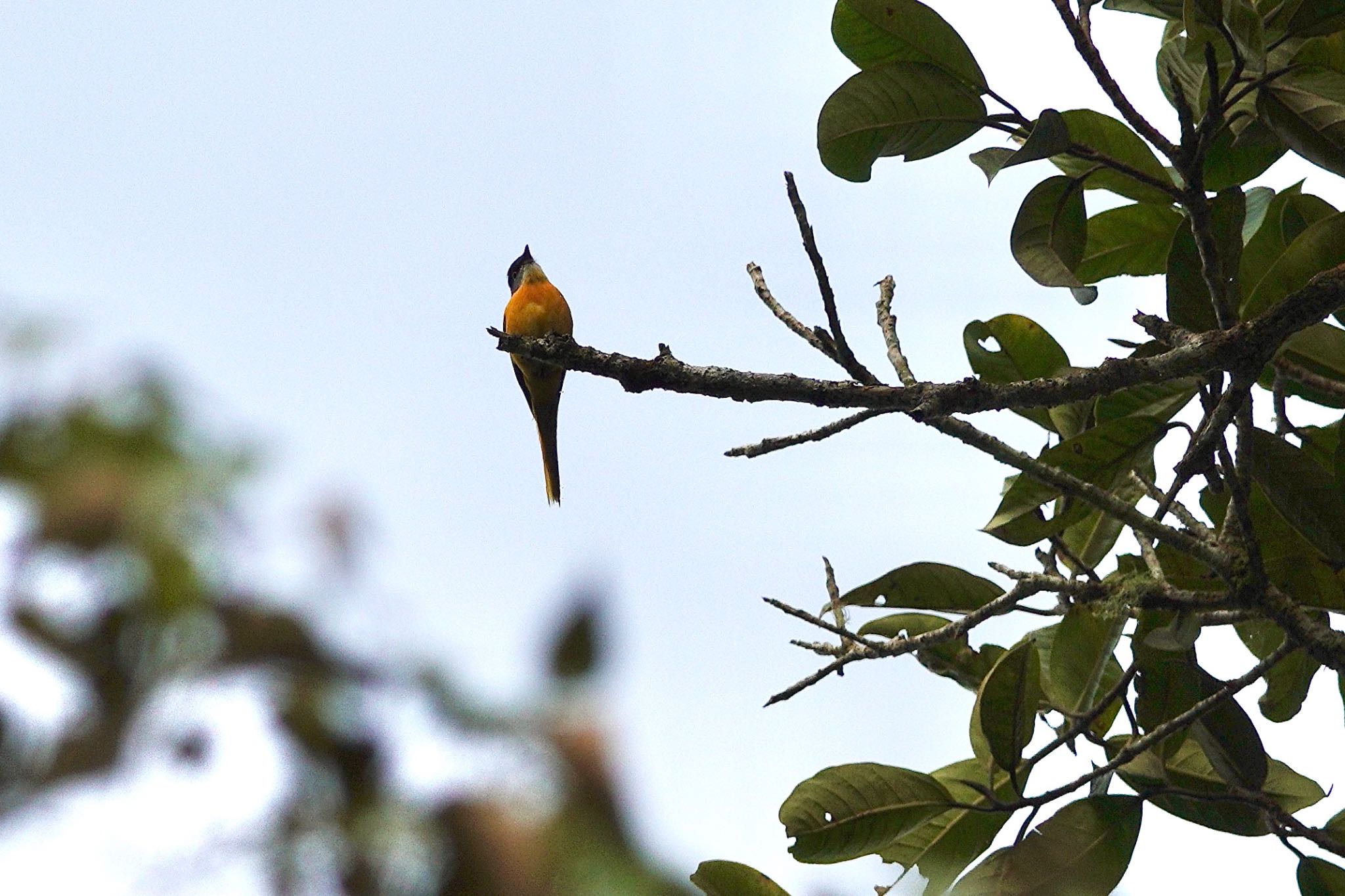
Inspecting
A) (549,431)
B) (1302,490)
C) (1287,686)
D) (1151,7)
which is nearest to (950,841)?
(1287,686)

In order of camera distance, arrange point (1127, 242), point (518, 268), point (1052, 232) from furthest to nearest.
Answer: point (518, 268), point (1127, 242), point (1052, 232)

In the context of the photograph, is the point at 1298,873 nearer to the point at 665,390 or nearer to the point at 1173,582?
the point at 1173,582

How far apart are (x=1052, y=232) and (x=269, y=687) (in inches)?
96.2

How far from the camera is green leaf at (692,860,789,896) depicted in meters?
2.49

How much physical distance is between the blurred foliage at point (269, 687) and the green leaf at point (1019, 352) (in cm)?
248

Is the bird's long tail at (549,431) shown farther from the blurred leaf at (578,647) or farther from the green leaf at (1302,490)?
the blurred leaf at (578,647)

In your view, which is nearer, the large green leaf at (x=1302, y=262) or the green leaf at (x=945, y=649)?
the large green leaf at (x=1302, y=262)

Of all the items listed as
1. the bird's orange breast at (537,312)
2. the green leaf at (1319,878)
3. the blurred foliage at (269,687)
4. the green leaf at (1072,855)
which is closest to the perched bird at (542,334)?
the bird's orange breast at (537,312)

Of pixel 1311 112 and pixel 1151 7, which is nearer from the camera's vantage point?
pixel 1311 112

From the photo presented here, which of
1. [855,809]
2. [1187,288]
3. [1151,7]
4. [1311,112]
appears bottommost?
[855,809]

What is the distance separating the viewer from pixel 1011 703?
8.45 feet

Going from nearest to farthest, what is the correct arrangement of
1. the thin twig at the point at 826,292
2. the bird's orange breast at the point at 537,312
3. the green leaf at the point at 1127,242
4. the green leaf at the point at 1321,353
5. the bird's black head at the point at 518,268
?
the thin twig at the point at 826,292, the green leaf at the point at 1321,353, the green leaf at the point at 1127,242, the bird's orange breast at the point at 537,312, the bird's black head at the point at 518,268

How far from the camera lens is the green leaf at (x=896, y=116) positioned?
2.56 metres

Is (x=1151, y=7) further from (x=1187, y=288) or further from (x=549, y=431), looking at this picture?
(x=549, y=431)
